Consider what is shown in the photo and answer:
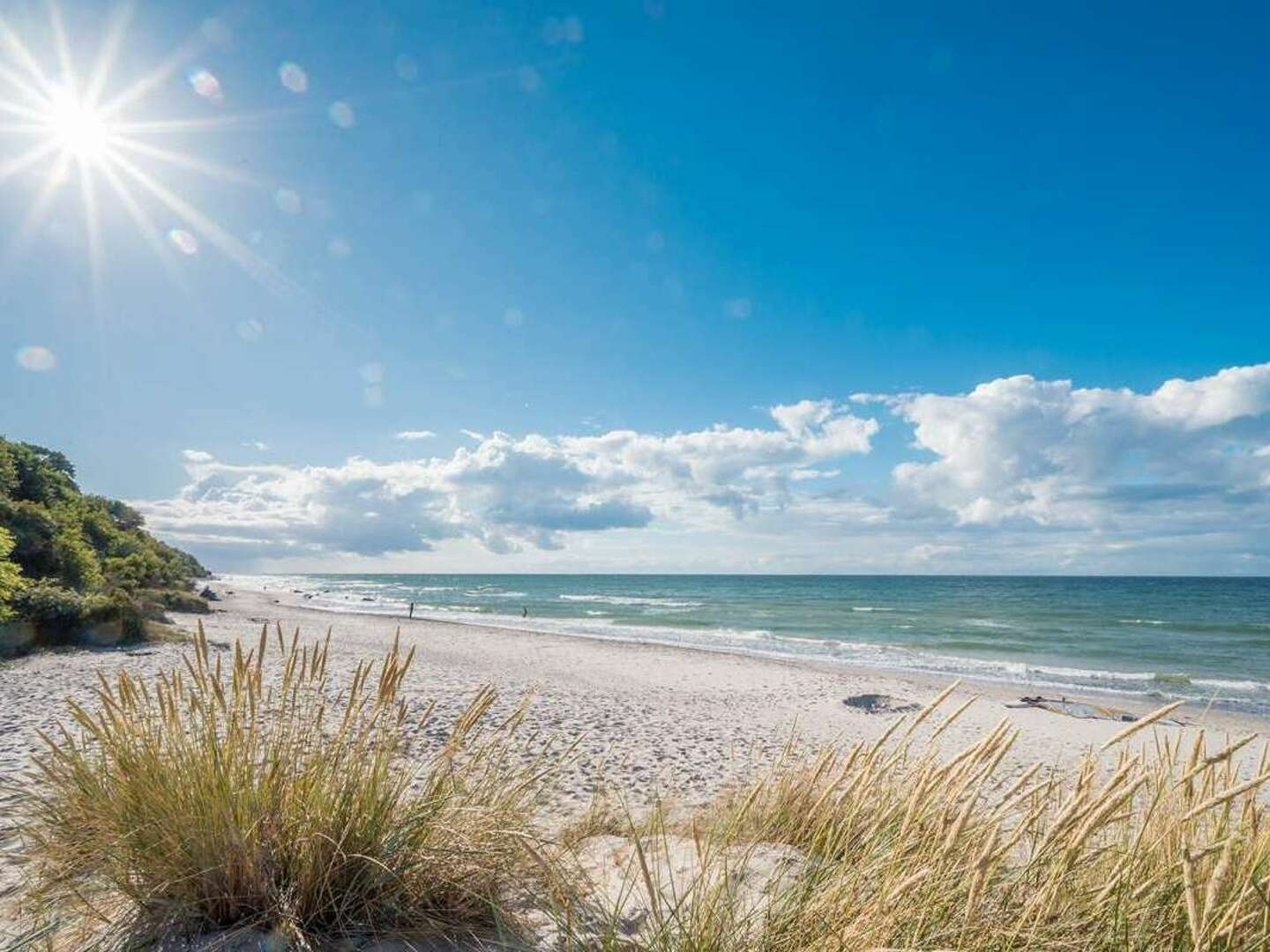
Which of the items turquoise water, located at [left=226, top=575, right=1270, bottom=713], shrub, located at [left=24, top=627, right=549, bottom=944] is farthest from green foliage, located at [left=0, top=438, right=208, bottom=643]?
turquoise water, located at [left=226, top=575, right=1270, bottom=713]

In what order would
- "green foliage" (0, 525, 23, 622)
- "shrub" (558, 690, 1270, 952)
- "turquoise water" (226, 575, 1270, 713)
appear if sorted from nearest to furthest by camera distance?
"shrub" (558, 690, 1270, 952), "green foliage" (0, 525, 23, 622), "turquoise water" (226, 575, 1270, 713)

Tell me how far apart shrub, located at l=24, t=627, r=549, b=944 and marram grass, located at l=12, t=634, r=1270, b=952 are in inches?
0.4

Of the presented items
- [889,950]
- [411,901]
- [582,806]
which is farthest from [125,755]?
[582,806]

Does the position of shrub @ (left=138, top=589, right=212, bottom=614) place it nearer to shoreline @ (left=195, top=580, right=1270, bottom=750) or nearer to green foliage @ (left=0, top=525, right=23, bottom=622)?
shoreline @ (left=195, top=580, right=1270, bottom=750)

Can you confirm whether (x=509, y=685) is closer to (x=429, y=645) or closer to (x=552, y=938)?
(x=429, y=645)

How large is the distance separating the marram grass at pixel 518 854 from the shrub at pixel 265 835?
0.04 ft

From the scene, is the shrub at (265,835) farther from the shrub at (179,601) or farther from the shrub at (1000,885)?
the shrub at (179,601)

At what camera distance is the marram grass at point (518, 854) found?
220 centimetres

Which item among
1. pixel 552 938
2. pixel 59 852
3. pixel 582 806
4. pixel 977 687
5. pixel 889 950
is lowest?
pixel 977 687

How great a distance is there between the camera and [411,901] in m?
2.79

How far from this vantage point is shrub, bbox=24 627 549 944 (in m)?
2.65

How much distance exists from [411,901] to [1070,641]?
3755 centimetres

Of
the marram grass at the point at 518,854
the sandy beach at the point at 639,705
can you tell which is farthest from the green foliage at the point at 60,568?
the marram grass at the point at 518,854

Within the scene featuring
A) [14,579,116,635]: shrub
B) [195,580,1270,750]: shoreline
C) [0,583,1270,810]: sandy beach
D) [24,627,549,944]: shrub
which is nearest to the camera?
[24,627,549,944]: shrub
